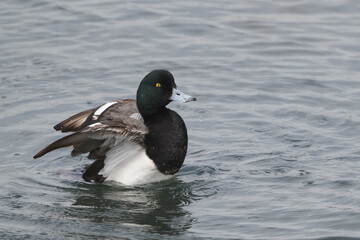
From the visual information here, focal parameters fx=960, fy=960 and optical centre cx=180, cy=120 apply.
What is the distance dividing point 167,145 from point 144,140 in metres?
0.23

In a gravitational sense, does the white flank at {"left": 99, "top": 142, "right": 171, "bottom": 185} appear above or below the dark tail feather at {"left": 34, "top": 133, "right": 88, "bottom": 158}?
below

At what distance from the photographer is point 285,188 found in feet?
29.8

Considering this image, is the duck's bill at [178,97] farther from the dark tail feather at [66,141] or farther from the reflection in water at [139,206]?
the dark tail feather at [66,141]

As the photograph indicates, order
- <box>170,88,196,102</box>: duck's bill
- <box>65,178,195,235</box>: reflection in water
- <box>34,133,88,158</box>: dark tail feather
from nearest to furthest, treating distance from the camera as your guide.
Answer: <box>65,178,195,235</box>: reflection in water → <box>34,133,88,158</box>: dark tail feather → <box>170,88,196,102</box>: duck's bill

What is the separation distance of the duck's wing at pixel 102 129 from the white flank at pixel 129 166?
0.30ft

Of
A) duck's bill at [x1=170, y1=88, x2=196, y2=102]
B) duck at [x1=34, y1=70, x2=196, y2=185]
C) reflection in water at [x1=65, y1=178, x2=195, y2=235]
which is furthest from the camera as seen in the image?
duck's bill at [x1=170, y1=88, x2=196, y2=102]

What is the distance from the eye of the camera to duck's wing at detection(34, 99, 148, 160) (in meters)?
8.62

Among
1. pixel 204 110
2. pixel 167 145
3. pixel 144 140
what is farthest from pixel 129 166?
pixel 204 110

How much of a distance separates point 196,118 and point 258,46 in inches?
114

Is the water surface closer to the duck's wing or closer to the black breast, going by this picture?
the black breast

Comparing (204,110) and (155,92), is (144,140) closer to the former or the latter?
(155,92)

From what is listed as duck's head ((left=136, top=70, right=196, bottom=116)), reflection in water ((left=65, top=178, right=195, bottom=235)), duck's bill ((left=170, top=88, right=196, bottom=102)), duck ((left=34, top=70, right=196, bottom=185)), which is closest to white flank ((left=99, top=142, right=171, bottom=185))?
duck ((left=34, top=70, right=196, bottom=185))

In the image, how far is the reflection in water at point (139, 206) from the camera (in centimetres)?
842

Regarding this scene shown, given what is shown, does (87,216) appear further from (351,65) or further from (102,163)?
(351,65)
